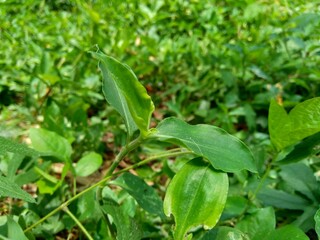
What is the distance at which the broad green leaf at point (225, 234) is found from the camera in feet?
2.35

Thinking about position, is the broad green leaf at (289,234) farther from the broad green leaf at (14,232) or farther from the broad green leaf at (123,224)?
the broad green leaf at (14,232)

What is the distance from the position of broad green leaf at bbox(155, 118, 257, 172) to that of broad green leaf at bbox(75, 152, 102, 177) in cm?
43

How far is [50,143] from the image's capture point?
1048mm

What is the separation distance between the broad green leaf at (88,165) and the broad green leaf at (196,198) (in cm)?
45

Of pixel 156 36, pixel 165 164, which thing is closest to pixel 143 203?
pixel 165 164

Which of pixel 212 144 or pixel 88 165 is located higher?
pixel 212 144

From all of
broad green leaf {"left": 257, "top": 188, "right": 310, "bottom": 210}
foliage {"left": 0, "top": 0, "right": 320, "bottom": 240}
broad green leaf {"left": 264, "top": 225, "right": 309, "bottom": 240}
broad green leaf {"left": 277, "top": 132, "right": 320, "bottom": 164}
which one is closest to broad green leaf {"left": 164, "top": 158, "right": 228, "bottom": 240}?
foliage {"left": 0, "top": 0, "right": 320, "bottom": 240}

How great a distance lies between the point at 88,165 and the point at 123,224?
331mm

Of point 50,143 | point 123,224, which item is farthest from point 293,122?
point 50,143

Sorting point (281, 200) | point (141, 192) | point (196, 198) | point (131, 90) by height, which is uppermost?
point (131, 90)

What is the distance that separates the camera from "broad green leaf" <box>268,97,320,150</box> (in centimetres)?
70

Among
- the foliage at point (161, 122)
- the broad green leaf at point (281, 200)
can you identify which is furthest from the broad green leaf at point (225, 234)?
the broad green leaf at point (281, 200)

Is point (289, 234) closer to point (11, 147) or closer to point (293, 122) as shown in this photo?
point (293, 122)

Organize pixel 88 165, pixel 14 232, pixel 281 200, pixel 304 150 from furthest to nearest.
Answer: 1. pixel 88 165
2. pixel 281 200
3. pixel 304 150
4. pixel 14 232
